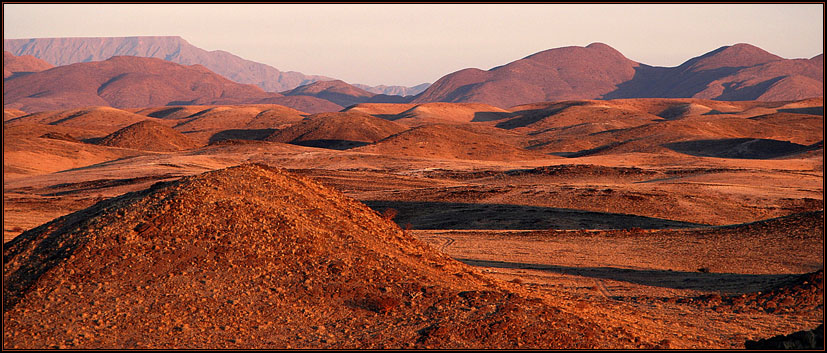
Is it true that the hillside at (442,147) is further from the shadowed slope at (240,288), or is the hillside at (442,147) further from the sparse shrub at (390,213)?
the shadowed slope at (240,288)

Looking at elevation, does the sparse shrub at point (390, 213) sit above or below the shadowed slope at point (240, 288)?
below

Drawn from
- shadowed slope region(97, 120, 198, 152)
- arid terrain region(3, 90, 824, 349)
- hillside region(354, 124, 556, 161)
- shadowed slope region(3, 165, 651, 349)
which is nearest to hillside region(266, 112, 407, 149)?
hillside region(354, 124, 556, 161)

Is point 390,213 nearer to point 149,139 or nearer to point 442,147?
point 442,147

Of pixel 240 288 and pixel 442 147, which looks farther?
pixel 442 147

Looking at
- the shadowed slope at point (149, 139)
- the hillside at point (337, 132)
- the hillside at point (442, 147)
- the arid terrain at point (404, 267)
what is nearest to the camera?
the arid terrain at point (404, 267)

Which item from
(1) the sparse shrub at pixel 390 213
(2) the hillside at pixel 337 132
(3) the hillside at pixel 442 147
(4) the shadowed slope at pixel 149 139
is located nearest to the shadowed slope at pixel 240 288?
(1) the sparse shrub at pixel 390 213

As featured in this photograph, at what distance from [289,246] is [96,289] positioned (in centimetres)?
345

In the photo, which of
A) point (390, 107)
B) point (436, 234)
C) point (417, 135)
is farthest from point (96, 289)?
point (390, 107)

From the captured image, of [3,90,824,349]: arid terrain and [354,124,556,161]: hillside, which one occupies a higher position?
[3,90,824,349]: arid terrain

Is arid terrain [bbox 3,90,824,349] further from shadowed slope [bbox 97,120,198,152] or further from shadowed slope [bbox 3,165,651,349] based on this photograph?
shadowed slope [bbox 97,120,198,152]

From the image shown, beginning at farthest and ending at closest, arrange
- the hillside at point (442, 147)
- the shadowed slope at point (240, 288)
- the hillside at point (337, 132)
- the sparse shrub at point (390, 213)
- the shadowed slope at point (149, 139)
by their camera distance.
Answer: the hillside at point (337, 132) → the shadowed slope at point (149, 139) → the hillside at point (442, 147) → the sparse shrub at point (390, 213) → the shadowed slope at point (240, 288)

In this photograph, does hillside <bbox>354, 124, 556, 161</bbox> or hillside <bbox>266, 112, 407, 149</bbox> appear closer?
hillside <bbox>354, 124, 556, 161</bbox>

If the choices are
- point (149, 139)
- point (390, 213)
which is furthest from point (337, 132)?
point (390, 213)

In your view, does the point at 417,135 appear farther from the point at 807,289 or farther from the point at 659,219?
the point at 807,289
